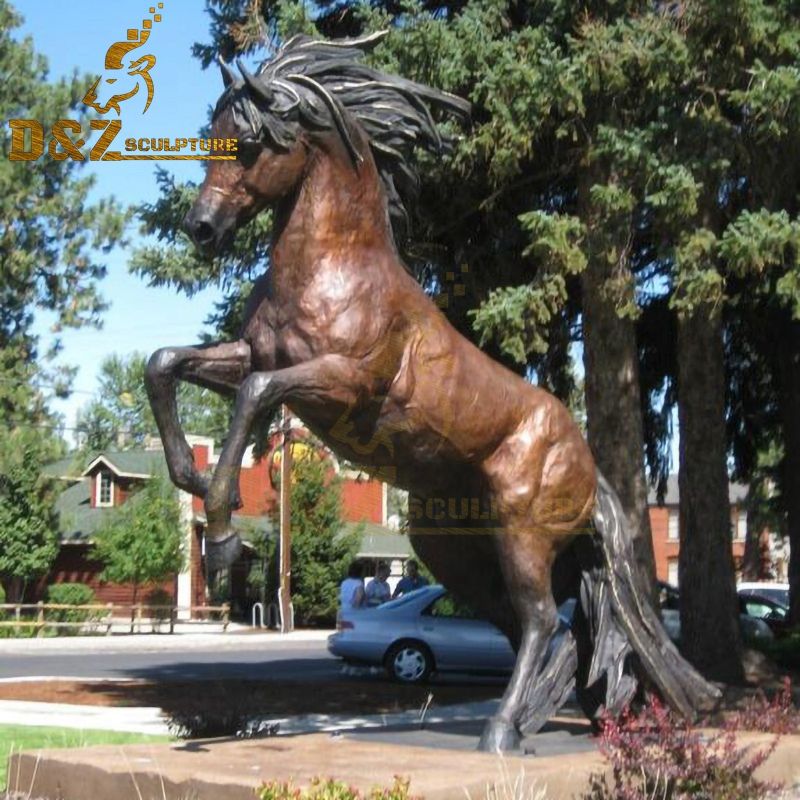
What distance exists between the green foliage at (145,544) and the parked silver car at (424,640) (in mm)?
18445

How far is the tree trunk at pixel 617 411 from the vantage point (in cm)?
1258

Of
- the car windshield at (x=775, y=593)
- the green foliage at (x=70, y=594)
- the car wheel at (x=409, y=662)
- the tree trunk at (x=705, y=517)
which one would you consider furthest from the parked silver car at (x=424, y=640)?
the green foliage at (x=70, y=594)

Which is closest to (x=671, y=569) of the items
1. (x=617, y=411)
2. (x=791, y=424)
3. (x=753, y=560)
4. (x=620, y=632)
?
(x=753, y=560)

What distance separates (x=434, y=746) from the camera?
6840mm

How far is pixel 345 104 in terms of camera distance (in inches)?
260

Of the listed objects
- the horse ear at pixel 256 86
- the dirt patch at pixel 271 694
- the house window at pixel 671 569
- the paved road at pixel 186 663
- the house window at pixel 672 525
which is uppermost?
the house window at pixel 672 525

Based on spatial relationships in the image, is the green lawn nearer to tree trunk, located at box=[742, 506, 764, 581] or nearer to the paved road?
the paved road

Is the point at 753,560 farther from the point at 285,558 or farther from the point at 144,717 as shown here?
the point at 144,717

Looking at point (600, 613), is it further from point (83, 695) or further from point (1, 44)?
point (1, 44)

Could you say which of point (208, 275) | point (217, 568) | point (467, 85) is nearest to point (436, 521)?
point (217, 568)

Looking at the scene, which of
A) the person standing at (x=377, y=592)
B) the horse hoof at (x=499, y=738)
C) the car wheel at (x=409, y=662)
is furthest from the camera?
the person standing at (x=377, y=592)

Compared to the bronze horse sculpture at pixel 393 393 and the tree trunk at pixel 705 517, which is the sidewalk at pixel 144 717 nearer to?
the tree trunk at pixel 705 517

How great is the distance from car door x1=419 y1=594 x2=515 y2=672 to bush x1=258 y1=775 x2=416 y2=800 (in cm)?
1359

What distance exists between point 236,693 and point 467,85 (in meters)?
8.07
